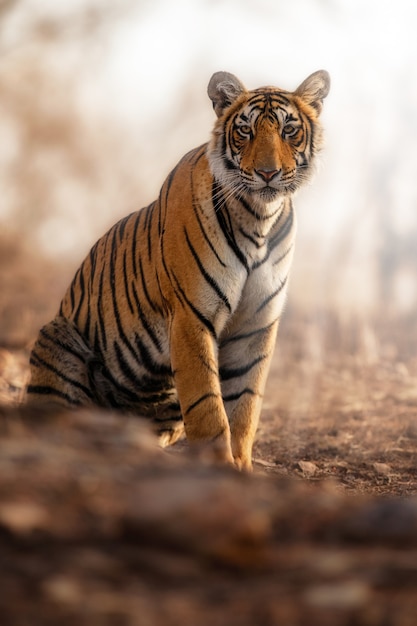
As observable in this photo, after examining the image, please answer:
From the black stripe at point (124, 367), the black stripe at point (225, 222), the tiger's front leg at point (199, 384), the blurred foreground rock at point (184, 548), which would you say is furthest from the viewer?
the black stripe at point (124, 367)

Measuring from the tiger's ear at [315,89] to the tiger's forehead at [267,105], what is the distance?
0.10m

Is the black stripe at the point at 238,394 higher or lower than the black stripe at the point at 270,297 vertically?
lower

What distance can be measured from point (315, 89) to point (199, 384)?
1671 mm

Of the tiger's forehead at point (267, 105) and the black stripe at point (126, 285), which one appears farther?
the black stripe at point (126, 285)

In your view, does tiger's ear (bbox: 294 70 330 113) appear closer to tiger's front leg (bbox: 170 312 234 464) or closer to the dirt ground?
tiger's front leg (bbox: 170 312 234 464)

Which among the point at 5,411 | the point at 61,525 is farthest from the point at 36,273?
the point at 61,525

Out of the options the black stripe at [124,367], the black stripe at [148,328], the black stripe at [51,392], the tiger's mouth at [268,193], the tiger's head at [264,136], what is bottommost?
the black stripe at [51,392]

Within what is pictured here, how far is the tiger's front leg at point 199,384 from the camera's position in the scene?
4.38 metres

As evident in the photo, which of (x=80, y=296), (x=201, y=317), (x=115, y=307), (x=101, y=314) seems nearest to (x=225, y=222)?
(x=201, y=317)

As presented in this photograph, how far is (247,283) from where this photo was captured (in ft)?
15.2

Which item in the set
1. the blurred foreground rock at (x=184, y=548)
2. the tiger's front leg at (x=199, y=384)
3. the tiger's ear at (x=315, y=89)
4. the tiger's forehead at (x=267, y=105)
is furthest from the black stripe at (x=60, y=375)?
the blurred foreground rock at (x=184, y=548)

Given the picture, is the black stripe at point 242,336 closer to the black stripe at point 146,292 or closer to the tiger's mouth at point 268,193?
the black stripe at point 146,292

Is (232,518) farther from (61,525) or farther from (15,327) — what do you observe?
(15,327)

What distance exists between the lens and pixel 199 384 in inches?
174
